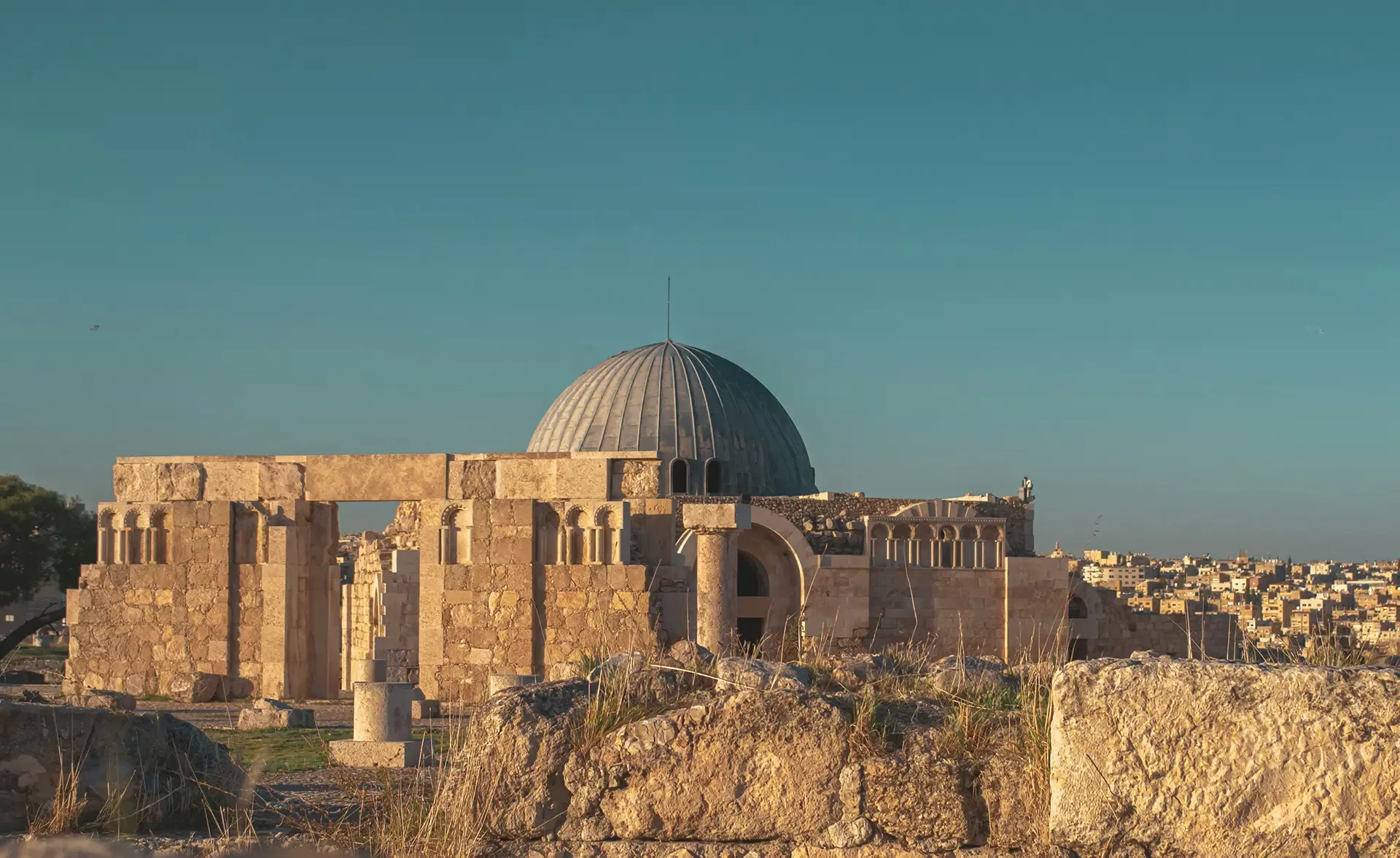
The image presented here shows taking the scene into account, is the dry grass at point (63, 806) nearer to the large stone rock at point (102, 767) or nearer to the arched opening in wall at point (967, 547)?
the large stone rock at point (102, 767)

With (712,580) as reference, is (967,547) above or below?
above

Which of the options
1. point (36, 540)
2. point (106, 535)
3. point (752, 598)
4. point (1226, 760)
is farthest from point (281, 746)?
point (36, 540)

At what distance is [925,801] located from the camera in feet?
15.0

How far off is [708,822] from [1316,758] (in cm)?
192

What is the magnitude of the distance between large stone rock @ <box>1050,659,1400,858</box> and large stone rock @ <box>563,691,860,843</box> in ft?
2.51

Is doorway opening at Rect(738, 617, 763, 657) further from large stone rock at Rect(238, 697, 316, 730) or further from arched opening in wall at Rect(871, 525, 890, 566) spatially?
large stone rock at Rect(238, 697, 316, 730)

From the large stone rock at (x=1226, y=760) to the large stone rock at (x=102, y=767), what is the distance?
3.30 meters

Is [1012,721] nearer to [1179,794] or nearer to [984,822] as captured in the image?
[984,822]

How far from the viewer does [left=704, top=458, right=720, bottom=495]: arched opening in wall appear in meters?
29.9

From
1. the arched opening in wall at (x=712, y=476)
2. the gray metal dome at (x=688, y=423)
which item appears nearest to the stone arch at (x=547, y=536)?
the gray metal dome at (x=688, y=423)

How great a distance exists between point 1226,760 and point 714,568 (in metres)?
11.3

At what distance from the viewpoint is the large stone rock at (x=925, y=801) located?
179 inches

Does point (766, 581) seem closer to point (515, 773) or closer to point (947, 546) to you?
point (947, 546)

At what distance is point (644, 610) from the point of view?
573 inches
